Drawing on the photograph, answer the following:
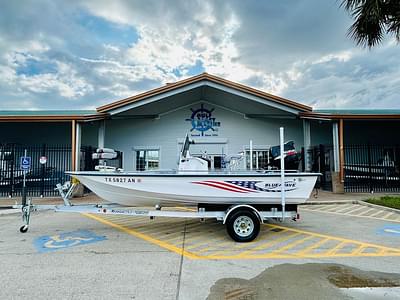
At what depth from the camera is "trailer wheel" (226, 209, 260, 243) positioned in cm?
571

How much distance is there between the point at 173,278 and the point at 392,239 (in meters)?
4.83

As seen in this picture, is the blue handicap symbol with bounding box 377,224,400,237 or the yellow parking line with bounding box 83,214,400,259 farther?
the blue handicap symbol with bounding box 377,224,400,237

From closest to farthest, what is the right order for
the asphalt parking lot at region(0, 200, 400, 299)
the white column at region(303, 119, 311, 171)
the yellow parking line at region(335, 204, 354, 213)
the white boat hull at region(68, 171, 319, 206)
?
the asphalt parking lot at region(0, 200, 400, 299) < the white boat hull at region(68, 171, 319, 206) < the yellow parking line at region(335, 204, 354, 213) < the white column at region(303, 119, 311, 171)

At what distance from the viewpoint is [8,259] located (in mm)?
4695

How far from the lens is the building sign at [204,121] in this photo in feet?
54.6

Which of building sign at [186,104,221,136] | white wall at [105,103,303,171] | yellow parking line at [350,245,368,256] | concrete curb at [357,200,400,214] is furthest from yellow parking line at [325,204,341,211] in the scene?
building sign at [186,104,221,136]

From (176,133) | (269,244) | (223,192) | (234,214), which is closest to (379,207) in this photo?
(269,244)

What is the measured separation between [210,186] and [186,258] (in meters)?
1.62

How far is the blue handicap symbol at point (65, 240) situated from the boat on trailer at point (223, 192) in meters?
0.61

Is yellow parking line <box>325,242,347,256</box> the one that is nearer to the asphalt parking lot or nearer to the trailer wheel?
the asphalt parking lot

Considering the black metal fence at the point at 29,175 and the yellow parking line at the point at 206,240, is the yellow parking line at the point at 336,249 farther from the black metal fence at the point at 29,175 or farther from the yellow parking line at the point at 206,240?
the black metal fence at the point at 29,175

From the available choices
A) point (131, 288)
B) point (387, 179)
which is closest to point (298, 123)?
point (387, 179)

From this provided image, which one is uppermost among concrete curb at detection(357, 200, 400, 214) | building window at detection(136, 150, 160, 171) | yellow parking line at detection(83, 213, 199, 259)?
building window at detection(136, 150, 160, 171)

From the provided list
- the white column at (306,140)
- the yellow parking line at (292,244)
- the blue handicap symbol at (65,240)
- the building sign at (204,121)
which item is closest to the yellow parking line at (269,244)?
the yellow parking line at (292,244)
